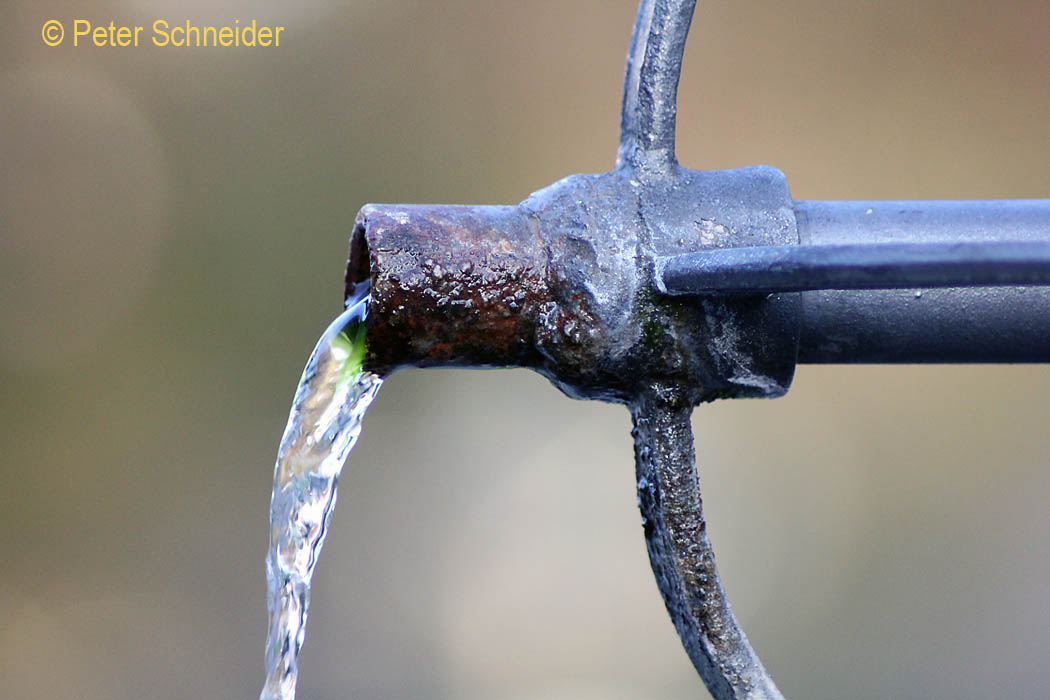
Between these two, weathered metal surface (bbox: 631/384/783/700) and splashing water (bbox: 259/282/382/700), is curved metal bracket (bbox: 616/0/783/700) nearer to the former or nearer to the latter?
weathered metal surface (bbox: 631/384/783/700)

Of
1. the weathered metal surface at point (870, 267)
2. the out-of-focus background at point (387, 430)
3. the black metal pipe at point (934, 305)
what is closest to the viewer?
the weathered metal surface at point (870, 267)

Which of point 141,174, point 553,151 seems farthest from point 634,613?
point 141,174

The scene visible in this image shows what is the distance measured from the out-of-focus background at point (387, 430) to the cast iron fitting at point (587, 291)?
74.3 inches

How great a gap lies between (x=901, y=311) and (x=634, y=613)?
2.01 m

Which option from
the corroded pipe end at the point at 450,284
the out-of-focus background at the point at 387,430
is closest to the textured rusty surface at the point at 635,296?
the corroded pipe end at the point at 450,284

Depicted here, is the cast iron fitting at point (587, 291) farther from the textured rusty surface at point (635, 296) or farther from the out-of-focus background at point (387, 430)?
the out-of-focus background at point (387, 430)

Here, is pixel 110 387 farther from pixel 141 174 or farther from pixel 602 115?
pixel 602 115

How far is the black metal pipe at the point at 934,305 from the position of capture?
0.40 metres

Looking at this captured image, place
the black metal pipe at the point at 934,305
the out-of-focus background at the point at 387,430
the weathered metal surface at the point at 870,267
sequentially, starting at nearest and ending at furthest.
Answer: the weathered metal surface at the point at 870,267 < the black metal pipe at the point at 934,305 < the out-of-focus background at the point at 387,430

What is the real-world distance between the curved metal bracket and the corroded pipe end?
5 centimetres

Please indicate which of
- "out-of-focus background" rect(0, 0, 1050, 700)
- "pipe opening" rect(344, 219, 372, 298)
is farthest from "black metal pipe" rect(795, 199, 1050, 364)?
"out-of-focus background" rect(0, 0, 1050, 700)

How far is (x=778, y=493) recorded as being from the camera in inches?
93.0

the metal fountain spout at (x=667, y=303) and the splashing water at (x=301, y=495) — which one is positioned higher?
the metal fountain spout at (x=667, y=303)

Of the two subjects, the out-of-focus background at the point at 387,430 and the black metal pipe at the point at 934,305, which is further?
the out-of-focus background at the point at 387,430
